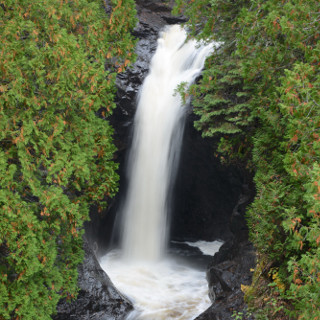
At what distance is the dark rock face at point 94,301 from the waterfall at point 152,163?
13.2 ft

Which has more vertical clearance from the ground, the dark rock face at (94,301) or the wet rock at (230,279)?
the wet rock at (230,279)

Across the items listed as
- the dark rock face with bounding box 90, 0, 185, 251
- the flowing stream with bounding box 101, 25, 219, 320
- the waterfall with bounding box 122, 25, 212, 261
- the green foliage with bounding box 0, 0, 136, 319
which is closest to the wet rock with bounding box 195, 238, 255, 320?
the flowing stream with bounding box 101, 25, 219, 320

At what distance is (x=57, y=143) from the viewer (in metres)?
7.12

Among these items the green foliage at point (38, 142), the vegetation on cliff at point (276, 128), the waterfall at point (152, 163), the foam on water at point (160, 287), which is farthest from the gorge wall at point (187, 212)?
the green foliage at point (38, 142)

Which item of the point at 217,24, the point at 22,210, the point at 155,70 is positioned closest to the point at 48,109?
the point at 22,210

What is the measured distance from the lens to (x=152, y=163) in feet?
44.0

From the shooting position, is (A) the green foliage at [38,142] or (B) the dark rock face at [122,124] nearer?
(A) the green foliage at [38,142]

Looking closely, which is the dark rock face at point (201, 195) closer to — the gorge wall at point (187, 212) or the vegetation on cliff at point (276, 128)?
the gorge wall at point (187, 212)

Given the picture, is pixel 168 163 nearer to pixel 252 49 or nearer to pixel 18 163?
pixel 252 49

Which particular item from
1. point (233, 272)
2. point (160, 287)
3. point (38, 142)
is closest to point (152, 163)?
point (160, 287)

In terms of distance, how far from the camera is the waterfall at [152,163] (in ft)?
43.7

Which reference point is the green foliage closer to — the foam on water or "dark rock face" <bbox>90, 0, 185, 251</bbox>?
the foam on water

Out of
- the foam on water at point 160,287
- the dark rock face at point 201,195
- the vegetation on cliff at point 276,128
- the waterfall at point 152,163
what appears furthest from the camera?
the dark rock face at point 201,195

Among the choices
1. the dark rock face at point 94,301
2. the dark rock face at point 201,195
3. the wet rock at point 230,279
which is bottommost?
the dark rock face at point 94,301
